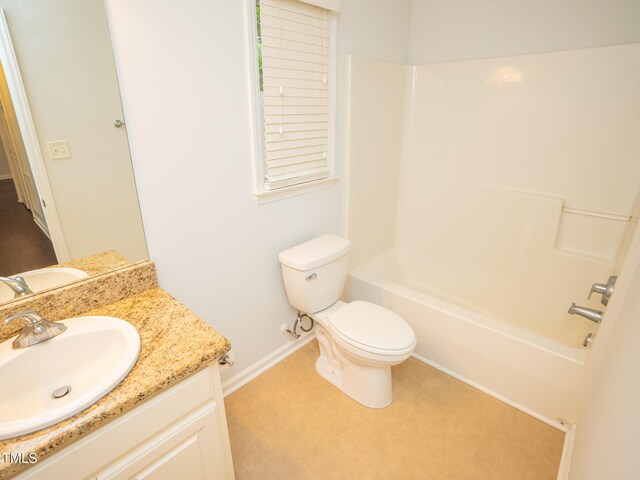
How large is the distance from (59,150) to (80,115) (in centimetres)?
13

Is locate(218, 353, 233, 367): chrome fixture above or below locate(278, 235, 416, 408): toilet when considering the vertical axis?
above

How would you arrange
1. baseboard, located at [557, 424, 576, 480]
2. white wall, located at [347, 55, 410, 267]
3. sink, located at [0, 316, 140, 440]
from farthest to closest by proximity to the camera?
white wall, located at [347, 55, 410, 267], baseboard, located at [557, 424, 576, 480], sink, located at [0, 316, 140, 440]

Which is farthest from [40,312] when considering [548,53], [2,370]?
[548,53]

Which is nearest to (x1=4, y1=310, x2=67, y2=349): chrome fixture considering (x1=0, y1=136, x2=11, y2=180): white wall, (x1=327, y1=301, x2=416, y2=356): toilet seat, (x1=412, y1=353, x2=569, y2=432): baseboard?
(x1=0, y1=136, x2=11, y2=180): white wall

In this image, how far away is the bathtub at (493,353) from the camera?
1.59m

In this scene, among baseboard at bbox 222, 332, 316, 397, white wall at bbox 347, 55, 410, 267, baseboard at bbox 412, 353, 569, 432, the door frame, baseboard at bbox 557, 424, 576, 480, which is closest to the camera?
the door frame

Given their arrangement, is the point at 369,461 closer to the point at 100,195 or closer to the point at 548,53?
the point at 100,195

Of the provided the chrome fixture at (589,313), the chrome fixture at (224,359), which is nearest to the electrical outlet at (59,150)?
the chrome fixture at (224,359)

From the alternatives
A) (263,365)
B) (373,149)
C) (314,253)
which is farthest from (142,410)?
(373,149)

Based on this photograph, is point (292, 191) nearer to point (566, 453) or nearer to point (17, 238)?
point (17, 238)

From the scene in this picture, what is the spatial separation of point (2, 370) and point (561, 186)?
2536mm

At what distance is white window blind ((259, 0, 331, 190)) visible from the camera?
1.54 meters

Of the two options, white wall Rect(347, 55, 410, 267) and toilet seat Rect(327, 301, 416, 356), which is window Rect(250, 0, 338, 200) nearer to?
white wall Rect(347, 55, 410, 267)

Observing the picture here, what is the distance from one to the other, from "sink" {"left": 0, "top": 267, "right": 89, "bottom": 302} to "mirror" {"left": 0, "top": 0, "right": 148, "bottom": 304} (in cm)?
2
